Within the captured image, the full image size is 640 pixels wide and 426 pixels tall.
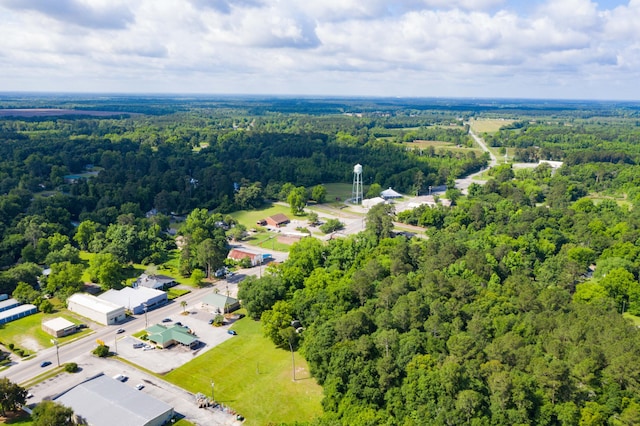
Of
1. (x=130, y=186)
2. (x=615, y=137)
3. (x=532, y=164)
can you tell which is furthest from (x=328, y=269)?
(x=615, y=137)

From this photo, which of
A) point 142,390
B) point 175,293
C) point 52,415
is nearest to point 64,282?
point 175,293

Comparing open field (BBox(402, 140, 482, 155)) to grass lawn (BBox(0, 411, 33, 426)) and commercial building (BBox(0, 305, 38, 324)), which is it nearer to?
commercial building (BBox(0, 305, 38, 324))

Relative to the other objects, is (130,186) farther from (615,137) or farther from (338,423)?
(615,137)

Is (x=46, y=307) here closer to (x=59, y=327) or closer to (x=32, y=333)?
(x=32, y=333)

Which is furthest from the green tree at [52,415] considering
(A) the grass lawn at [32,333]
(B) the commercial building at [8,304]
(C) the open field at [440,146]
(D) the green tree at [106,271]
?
(C) the open field at [440,146]

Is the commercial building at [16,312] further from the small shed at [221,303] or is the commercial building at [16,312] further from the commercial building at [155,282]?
the small shed at [221,303]

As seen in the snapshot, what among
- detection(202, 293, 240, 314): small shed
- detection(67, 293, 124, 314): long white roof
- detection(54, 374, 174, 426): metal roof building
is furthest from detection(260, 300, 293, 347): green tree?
detection(67, 293, 124, 314): long white roof
